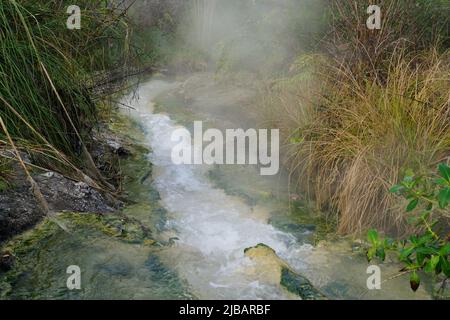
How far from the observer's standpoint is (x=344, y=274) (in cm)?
261

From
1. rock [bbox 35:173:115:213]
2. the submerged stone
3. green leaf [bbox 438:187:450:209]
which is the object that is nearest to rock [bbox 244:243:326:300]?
the submerged stone

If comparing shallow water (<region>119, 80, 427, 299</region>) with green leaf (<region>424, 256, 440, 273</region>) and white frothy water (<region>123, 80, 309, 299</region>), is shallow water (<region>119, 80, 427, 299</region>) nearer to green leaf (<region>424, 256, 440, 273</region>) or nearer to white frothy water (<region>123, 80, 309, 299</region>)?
white frothy water (<region>123, 80, 309, 299</region>)

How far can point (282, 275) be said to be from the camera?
2.36 m

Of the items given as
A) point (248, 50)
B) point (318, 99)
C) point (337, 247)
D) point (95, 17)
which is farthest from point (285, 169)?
point (248, 50)

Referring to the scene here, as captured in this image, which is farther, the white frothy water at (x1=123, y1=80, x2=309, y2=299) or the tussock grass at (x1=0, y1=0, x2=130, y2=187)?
the tussock grass at (x1=0, y1=0, x2=130, y2=187)

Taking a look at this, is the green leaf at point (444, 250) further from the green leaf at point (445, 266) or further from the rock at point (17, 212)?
the rock at point (17, 212)

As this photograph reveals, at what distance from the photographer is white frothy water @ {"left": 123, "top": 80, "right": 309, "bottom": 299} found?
2336mm

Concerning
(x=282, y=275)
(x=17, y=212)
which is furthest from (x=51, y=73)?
(x=282, y=275)

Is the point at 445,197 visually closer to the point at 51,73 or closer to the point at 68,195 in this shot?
the point at 68,195

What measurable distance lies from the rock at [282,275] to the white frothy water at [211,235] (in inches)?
1.8

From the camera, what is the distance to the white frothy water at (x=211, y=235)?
2336 millimetres

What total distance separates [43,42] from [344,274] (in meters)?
2.18

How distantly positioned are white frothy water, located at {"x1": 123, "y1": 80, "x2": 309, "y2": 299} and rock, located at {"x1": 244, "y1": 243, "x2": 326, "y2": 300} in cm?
5

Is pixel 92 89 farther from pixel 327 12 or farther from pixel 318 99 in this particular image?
pixel 327 12
